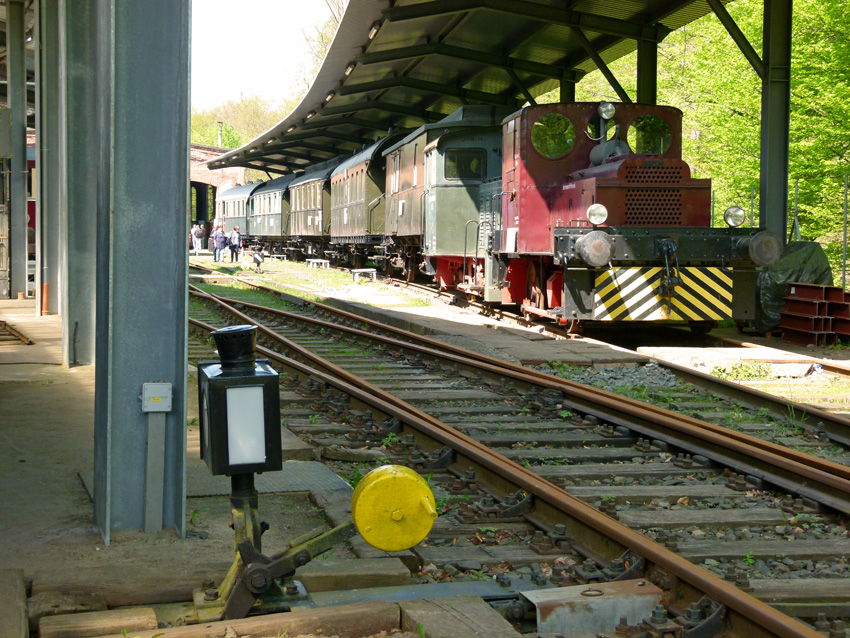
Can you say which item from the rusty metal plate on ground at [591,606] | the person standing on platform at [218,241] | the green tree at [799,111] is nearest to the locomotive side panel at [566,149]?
the green tree at [799,111]

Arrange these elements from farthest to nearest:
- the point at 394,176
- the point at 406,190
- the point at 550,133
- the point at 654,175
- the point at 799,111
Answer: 1. the point at 394,176
2. the point at 799,111
3. the point at 406,190
4. the point at 550,133
5. the point at 654,175

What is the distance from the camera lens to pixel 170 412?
13.5ft

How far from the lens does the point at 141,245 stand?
4.04 meters

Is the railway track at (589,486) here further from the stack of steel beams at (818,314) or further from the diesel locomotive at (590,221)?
the stack of steel beams at (818,314)

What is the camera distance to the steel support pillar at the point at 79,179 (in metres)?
9.16

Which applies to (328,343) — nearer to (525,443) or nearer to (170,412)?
(525,443)

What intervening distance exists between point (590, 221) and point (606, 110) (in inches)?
90.8

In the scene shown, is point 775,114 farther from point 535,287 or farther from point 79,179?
point 79,179

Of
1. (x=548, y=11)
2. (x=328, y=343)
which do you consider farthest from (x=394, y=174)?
(x=328, y=343)

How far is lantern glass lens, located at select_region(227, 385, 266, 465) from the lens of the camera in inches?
129

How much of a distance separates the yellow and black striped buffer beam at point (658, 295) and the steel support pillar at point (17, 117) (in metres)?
10.6

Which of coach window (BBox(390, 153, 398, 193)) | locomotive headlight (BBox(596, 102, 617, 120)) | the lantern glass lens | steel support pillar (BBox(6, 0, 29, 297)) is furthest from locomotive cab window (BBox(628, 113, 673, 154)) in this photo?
the lantern glass lens

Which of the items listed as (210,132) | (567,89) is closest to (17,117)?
(567,89)

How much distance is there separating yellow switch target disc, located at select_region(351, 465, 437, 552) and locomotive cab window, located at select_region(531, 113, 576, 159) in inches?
412
